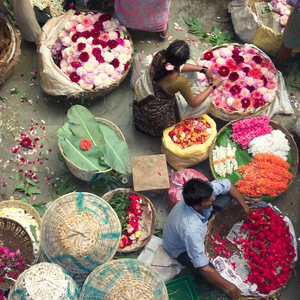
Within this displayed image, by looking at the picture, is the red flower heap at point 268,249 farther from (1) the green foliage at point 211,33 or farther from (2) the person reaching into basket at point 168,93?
(1) the green foliage at point 211,33

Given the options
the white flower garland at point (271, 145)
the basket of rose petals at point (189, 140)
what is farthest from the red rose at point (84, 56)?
the white flower garland at point (271, 145)

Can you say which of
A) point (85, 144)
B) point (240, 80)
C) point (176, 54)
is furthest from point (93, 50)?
point (240, 80)

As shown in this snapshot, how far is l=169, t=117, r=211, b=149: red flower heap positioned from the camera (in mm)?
4414

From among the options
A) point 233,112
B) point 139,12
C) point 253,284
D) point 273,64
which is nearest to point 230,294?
point 253,284

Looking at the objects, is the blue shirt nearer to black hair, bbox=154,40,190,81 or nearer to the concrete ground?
the concrete ground

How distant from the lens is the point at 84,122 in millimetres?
4270

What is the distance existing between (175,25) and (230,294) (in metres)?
2.98

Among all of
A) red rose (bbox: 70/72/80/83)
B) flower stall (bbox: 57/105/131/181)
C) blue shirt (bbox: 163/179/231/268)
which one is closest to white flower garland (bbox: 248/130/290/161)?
blue shirt (bbox: 163/179/231/268)

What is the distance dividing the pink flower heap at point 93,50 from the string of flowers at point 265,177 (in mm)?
1590

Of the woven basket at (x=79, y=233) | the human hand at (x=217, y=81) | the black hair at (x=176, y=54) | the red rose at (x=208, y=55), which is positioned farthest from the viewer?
the red rose at (x=208, y=55)

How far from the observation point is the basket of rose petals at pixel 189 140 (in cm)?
436

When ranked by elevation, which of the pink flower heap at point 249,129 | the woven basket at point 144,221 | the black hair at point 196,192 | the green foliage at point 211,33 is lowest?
the woven basket at point 144,221

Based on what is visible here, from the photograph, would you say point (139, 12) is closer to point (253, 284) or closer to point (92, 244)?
point (92, 244)

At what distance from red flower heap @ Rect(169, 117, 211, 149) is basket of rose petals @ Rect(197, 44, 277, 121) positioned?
22 cm
